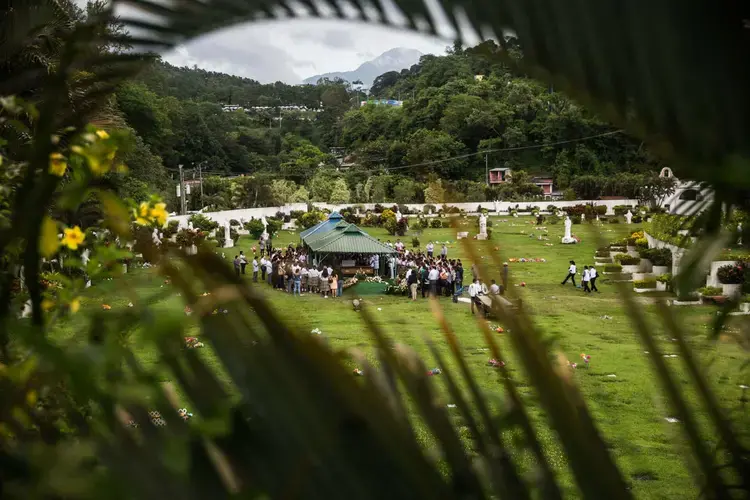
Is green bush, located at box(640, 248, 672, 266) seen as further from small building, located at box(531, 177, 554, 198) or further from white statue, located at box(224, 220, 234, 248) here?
small building, located at box(531, 177, 554, 198)

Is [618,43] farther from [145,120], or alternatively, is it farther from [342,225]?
[342,225]

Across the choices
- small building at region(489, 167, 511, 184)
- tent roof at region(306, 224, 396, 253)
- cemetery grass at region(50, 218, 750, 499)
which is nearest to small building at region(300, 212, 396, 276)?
tent roof at region(306, 224, 396, 253)

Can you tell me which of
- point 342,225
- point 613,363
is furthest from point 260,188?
point 613,363

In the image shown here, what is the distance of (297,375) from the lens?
434mm

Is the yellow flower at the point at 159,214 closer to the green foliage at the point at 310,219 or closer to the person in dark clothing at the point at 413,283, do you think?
the person in dark clothing at the point at 413,283

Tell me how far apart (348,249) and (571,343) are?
6.60m

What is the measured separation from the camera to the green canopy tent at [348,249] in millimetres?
12719

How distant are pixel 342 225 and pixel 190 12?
1335 centimetres

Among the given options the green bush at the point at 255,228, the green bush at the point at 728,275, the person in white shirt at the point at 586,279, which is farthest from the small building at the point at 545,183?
the green bush at the point at 728,275

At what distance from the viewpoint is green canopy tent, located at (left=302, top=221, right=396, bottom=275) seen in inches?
501

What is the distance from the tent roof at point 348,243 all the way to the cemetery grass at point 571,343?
1630 millimetres

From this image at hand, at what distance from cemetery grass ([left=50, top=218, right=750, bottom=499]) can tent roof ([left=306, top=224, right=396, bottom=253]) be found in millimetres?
1630

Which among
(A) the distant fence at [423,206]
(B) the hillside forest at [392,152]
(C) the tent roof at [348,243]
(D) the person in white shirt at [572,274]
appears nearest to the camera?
(D) the person in white shirt at [572,274]

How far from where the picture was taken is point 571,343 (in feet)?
21.6
